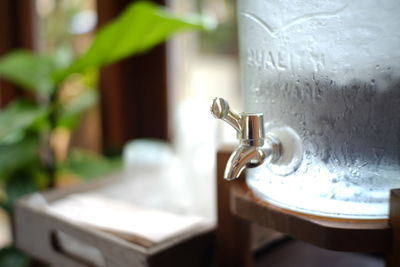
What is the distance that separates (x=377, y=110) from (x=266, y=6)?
0.17m

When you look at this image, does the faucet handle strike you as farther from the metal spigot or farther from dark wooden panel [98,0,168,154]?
dark wooden panel [98,0,168,154]

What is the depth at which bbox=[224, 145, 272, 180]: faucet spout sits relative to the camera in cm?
47

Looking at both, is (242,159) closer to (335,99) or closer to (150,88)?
(335,99)

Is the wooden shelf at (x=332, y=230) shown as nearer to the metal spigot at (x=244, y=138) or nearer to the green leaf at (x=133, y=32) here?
the metal spigot at (x=244, y=138)

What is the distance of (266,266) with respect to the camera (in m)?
0.69

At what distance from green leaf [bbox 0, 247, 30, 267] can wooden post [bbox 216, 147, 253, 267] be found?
0.58m

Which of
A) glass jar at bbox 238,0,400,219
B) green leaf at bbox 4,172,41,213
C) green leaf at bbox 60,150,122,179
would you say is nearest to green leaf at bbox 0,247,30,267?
green leaf at bbox 4,172,41,213

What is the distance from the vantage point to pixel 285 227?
1.62 feet

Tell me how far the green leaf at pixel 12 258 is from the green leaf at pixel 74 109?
1.04 feet

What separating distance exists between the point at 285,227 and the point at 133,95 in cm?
97

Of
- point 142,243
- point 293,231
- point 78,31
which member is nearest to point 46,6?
point 78,31

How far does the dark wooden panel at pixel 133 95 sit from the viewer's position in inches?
52.6

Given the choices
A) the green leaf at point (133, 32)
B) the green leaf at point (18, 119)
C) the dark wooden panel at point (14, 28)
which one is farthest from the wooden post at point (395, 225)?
the dark wooden panel at point (14, 28)

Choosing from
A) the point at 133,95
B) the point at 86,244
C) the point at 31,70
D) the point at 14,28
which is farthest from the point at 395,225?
the point at 14,28
